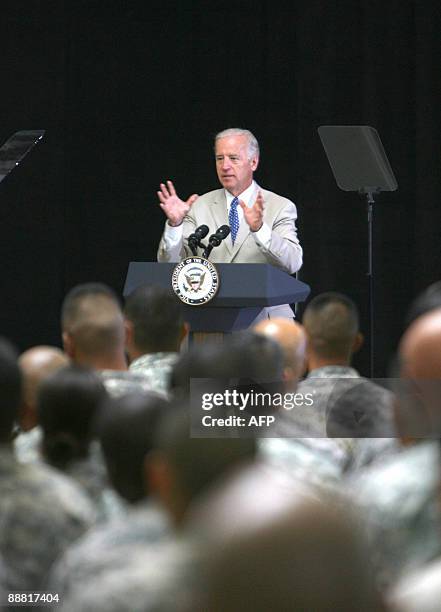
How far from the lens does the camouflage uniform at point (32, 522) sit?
1.65 meters

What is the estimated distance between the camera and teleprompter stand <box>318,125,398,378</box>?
5496 millimetres

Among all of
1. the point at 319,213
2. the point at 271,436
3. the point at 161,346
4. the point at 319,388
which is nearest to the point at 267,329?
the point at 161,346

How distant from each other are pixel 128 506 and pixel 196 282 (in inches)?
111

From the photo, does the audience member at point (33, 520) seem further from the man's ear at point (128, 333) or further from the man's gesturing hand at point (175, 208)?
the man's gesturing hand at point (175, 208)

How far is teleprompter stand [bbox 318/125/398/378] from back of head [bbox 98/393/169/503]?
406cm

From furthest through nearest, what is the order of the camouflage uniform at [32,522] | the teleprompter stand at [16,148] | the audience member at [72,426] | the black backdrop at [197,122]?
the black backdrop at [197,122]
the teleprompter stand at [16,148]
the audience member at [72,426]
the camouflage uniform at [32,522]

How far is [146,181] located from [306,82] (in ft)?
3.93

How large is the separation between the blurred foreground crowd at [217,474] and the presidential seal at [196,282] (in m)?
1.19

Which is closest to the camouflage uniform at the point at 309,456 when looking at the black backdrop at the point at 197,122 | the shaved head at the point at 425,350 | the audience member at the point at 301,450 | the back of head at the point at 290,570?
the audience member at the point at 301,450

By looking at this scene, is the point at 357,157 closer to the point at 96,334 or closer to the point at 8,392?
the point at 96,334

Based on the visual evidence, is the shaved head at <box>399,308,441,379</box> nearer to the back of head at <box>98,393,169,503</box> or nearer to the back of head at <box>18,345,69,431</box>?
the back of head at <box>98,393,169,503</box>

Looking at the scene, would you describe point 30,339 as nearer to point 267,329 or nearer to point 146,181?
point 146,181

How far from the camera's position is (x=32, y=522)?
1.66 m

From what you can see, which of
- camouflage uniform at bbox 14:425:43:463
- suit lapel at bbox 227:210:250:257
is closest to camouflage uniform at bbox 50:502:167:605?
camouflage uniform at bbox 14:425:43:463
